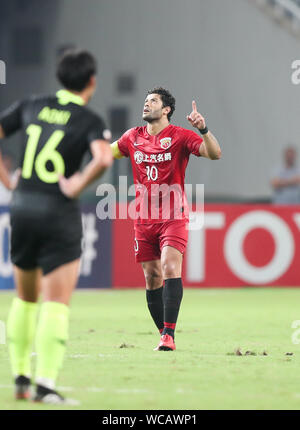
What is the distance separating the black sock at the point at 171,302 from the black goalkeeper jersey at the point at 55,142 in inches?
115

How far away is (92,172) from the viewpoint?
550 centimetres

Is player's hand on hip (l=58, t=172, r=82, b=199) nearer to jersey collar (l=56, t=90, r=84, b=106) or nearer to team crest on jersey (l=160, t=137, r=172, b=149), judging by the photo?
jersey collar (l=56, t=90, r=84, b=106)

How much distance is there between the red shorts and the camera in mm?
8531

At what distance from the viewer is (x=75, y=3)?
28172mm

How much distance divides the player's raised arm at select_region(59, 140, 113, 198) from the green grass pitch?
1.21 meters

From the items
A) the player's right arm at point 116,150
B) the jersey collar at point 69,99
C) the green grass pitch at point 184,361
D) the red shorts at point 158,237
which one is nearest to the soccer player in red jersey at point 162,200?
the red shorts at point 158,237

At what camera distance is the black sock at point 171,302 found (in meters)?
8.37

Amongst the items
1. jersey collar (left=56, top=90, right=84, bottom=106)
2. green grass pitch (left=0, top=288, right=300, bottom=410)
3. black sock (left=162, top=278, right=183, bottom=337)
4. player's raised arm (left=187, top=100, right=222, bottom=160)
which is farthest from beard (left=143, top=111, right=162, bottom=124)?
jersey collar (left=56, top=90, right=84, bottom=106)

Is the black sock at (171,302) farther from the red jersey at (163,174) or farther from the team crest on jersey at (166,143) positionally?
the team crest on jersey at (166,143)

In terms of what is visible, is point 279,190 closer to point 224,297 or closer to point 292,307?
point 224,297

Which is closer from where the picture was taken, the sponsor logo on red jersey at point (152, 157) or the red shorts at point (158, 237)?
the red shorts at point (158, 237)

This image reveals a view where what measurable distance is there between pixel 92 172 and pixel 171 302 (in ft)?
10.4

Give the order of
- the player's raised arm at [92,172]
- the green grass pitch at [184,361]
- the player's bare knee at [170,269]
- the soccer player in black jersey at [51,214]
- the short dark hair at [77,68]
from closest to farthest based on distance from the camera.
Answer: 1. the player's raised arm at [92,172]
2. the soccer player in black jersey at [51,214]
3. the short dark hair at [77,68]
4. the green grass pitch at [184,361]
5. the player's bare knee at [170,269]
